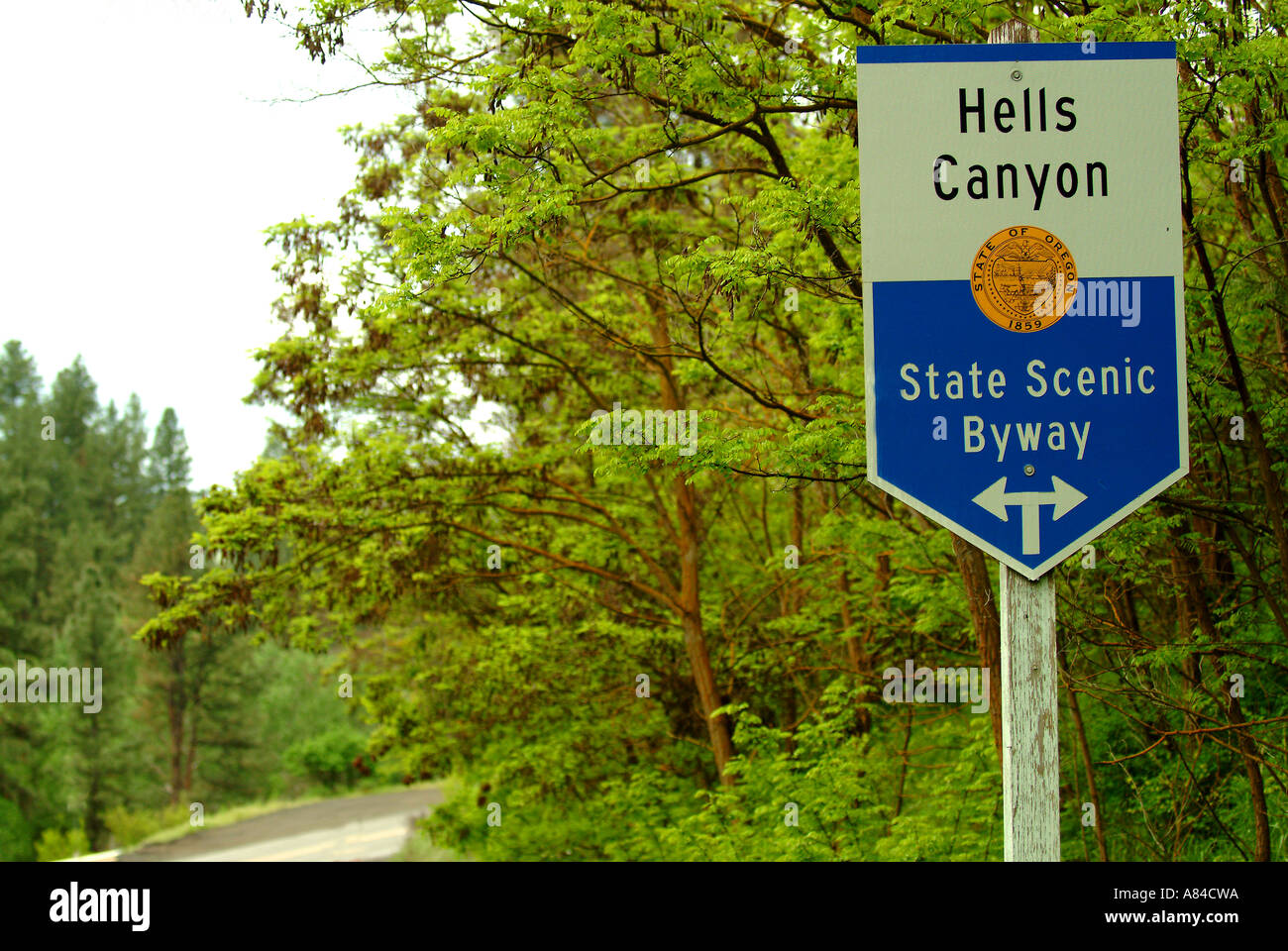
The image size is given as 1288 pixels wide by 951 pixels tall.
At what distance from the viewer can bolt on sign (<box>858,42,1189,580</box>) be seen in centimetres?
371

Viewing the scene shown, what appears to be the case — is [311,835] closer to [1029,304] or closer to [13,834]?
[13,834]

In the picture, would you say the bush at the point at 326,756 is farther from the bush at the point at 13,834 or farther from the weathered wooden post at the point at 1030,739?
the weathered wooden post at the point at 1030,739

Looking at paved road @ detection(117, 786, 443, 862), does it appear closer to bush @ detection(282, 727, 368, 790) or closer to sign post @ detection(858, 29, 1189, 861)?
bush @ detection(282, 727, 368, 790)

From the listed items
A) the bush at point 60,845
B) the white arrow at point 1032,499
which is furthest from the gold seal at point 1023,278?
the bush at point 60,845

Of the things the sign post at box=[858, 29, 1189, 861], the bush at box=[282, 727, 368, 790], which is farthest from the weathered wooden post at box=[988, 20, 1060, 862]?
the bush at box=[282, 727, 368, 790]

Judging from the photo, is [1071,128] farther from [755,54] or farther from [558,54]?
[558,54]

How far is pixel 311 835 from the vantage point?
48656mm

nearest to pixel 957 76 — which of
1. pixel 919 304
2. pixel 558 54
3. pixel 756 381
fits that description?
pixel 919 304

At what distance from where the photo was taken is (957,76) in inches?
149

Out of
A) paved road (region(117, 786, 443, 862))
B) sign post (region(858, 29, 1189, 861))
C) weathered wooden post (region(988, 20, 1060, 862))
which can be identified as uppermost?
sign post (region(858, 29, 1189, 861))

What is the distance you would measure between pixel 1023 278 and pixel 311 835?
163 feet

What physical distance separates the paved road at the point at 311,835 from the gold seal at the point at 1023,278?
37.6m

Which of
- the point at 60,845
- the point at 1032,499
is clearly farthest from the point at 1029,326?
the point at 60,845
